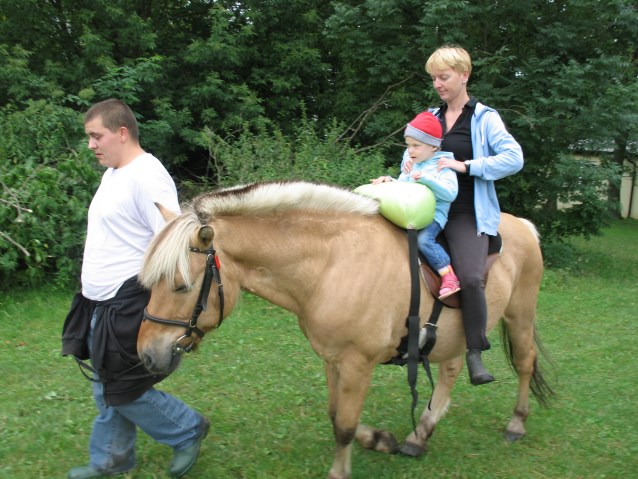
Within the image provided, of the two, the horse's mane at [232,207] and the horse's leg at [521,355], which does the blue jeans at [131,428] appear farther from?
the horse's leg at [521,355]

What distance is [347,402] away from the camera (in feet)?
10.5

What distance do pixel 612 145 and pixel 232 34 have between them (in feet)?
27.1

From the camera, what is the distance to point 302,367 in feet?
17.9

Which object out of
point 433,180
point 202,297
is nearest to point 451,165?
point 433,180

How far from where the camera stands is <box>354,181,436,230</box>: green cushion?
3.13 meters

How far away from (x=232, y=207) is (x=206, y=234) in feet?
0.96

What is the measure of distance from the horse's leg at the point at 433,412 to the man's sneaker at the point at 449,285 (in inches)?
42.3

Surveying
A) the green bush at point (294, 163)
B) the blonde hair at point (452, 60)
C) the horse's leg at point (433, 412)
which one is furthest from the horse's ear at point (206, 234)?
the green bush at point (294, 163)

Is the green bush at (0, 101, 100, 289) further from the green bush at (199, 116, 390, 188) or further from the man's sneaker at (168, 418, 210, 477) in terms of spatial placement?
the man's sneaker at (168, 418, 210, 477)

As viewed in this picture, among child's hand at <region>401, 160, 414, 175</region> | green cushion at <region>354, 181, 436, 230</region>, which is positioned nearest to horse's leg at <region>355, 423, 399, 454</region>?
green cushion at <region>354, 181, 436, 230</region>

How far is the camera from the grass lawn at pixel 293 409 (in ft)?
12.2

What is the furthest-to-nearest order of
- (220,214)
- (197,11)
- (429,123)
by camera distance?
(197,11) < (429,123) < (220,214)

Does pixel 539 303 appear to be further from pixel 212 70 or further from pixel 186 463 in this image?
pixel 212 70

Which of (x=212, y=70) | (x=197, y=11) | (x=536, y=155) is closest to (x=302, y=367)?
(x=536, y=155)
